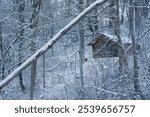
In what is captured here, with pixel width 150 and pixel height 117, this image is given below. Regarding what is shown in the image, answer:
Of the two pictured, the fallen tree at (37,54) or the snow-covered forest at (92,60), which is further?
the snow-covered forest at (92,60)

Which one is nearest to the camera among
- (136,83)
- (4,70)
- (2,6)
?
(136,83)

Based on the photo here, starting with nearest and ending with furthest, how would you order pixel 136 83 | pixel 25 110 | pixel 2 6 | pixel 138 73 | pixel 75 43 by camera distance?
pixel 25 110, pixel 136 83, pixel 138 73, pixel 2 6, pixel 75 43

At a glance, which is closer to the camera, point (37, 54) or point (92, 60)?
point (37, 54)

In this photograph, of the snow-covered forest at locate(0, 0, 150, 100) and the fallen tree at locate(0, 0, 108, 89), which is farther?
the snow-covered forest at locate(0, 0, 150, 100)

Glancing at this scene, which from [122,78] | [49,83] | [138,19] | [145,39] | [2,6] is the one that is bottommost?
[49,83]

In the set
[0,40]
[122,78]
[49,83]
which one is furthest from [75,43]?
[122,78]

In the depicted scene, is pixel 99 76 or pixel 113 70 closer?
pixel 99 76

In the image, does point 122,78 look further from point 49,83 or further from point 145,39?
point 49,83

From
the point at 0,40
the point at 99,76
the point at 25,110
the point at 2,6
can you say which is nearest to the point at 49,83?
the point at 0,40

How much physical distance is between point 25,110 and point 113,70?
791 centimetres

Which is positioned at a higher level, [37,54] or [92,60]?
[37,54]

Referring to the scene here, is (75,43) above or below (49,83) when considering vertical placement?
above

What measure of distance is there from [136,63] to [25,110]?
7.68 metres

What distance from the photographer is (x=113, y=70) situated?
13.2 meters
